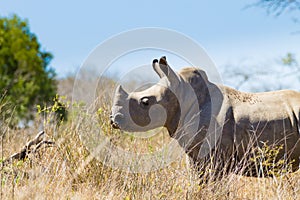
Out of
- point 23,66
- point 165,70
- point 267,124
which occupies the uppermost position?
point 23,66

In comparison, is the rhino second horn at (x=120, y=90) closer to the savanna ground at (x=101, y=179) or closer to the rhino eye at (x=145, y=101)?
the rhino eye at (x=145, y=101)

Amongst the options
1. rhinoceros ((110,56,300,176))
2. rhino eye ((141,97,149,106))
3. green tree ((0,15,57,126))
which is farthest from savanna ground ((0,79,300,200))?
green tree ((0,15,57,126))

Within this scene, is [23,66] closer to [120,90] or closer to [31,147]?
[31,147]

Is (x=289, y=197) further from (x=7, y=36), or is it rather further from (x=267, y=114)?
(x=7, y=36)

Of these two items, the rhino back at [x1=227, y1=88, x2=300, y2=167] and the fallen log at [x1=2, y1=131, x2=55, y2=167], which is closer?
the rhino back at [x1=227, y1=88, x2=300, y2=167]

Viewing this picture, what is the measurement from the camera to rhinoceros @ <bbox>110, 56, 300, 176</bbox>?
439 centimetres

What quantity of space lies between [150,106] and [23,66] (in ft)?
34.5

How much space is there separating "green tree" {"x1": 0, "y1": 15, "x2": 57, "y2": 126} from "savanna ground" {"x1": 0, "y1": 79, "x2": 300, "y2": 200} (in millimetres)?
8605

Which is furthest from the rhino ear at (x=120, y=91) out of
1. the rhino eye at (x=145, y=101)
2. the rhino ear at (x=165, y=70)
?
the rhino ear at (x=165, y=70)

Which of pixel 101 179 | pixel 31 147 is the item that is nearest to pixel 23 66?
pixel 31 147

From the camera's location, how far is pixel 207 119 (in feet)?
14.6

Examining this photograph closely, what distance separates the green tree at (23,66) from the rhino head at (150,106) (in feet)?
30.2

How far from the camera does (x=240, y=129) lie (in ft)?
14.5

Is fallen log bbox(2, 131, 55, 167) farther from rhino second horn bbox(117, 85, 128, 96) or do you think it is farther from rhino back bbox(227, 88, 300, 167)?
rhino back bbox(227, 88, 300, 167)
